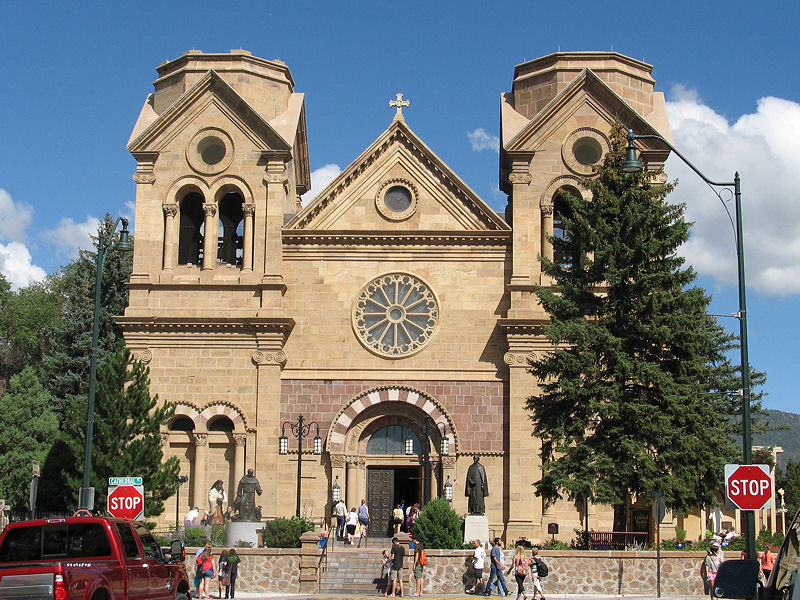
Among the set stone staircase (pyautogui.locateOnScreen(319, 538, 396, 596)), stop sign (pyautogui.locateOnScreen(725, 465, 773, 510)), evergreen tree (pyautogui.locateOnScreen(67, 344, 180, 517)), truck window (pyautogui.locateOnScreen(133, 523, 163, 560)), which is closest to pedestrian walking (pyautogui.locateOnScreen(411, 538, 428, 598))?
stone staircase (pyautogui.locateOnScreen(319, 538, 396, 596))

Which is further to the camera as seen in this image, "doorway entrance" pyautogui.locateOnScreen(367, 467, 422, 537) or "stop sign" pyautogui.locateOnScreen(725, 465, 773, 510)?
"doorway entrance" pyautogui.locateOnScreen(367, 467, 422, 537)

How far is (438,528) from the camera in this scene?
32.7 m

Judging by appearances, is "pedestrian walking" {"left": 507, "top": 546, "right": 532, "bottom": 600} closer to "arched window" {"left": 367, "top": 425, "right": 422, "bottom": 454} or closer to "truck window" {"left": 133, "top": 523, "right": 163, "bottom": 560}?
"arched window" {"left": 367, "top": 425, "right": 422, "bottom": 454}

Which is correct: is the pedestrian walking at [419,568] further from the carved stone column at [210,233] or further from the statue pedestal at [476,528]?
the carved stone column at [210,233]

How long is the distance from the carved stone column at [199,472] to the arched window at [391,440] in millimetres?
6149

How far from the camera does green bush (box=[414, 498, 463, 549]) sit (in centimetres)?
3275

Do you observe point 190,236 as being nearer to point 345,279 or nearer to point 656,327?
point 345,279

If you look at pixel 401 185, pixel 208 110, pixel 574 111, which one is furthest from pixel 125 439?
pixel 574 111

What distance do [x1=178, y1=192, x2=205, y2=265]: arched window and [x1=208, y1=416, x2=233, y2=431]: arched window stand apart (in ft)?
22.2

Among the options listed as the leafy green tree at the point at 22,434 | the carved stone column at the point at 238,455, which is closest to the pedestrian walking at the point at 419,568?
the carved stone column at the point at 238,455

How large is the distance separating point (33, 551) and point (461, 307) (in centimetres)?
2757

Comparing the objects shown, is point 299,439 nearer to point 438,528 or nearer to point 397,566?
point 438,528

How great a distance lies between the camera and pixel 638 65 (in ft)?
149

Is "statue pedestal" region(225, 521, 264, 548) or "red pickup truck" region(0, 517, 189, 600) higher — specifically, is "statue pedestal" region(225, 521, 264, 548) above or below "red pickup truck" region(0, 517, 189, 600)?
below
